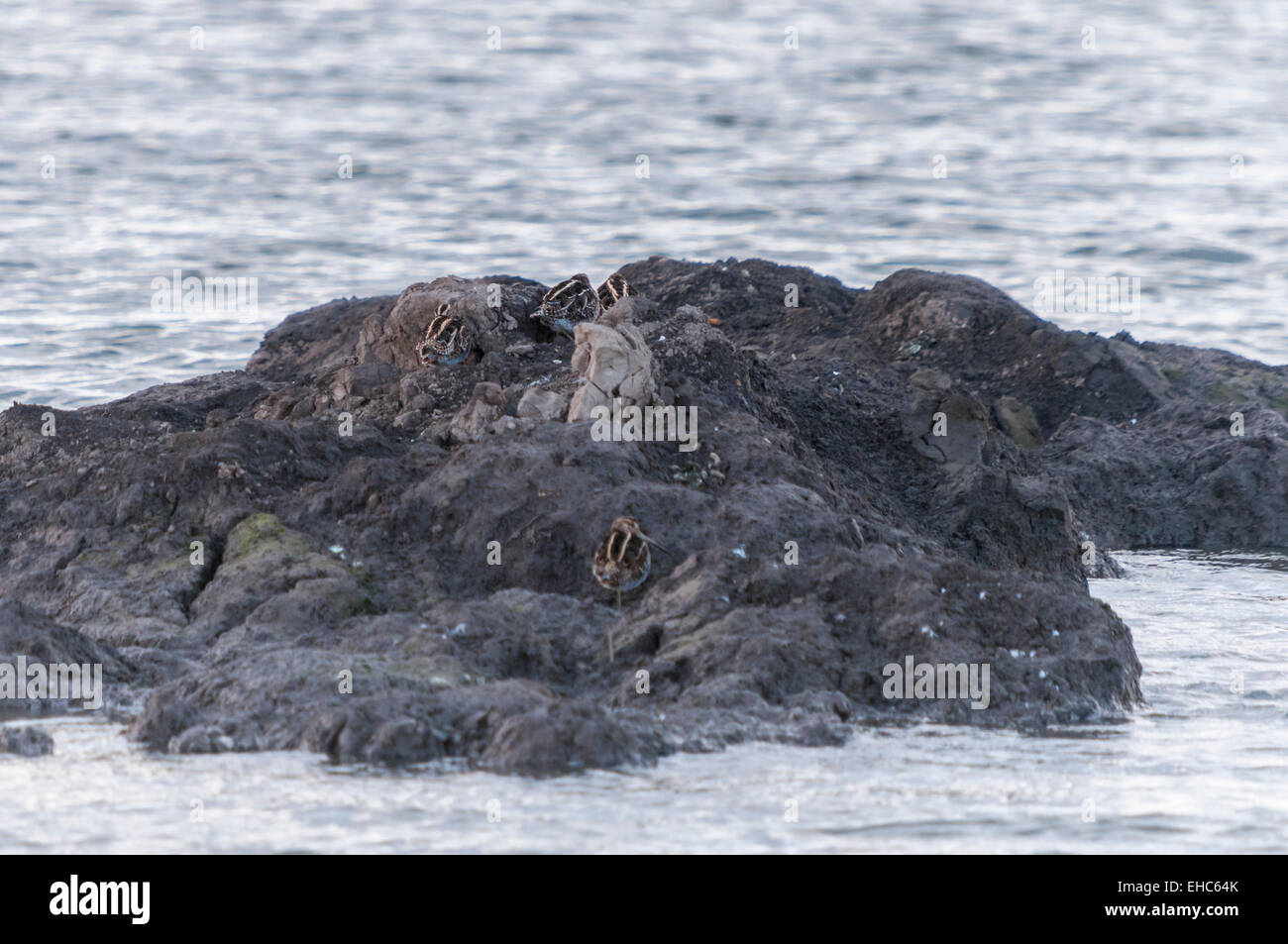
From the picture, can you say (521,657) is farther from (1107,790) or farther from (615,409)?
(1107,790)

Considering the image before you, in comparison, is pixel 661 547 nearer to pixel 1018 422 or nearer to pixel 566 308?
pixel 566 308

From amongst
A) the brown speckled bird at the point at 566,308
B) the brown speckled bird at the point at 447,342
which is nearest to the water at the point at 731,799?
the brown speckled bird at the point at 447,342

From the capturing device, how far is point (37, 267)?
68.8 feet

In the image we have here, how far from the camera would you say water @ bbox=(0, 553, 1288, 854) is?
5.69 meters

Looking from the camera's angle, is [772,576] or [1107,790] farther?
[772,576]

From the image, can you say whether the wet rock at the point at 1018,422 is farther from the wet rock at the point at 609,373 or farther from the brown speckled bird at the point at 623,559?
the brown speckled bird at the point at 623,559

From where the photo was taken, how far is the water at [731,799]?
5.69 metres

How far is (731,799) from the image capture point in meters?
6.05

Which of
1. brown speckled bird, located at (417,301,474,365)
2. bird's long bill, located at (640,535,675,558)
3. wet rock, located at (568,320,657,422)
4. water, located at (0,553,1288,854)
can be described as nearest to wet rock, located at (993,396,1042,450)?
wet rock, located at (568,320,657,422)

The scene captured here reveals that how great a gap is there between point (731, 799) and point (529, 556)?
6.93 feet

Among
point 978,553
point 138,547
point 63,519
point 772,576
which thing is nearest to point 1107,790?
→ point 772,576

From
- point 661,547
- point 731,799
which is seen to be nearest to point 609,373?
point 661,547

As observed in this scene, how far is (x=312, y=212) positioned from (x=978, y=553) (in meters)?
16.8
